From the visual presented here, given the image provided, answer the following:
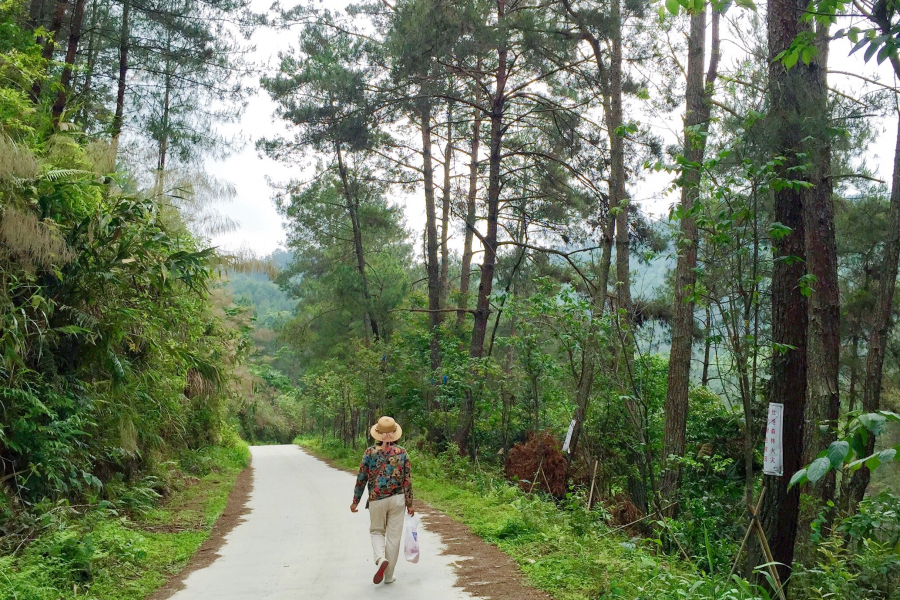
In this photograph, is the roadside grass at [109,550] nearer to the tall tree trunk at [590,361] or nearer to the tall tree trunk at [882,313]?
the tall tree trunk at [590,361]

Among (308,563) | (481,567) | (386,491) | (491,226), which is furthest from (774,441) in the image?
(491,226)

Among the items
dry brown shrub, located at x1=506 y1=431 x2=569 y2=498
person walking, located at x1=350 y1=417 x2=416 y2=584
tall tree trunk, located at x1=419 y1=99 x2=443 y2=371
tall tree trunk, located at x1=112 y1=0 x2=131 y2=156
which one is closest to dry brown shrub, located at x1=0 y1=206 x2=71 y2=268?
person walking, located at x1=350 y1=417 x2=416 y2=584

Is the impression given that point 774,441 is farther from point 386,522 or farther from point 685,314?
point 685,314

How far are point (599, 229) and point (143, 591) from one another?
1321 cm

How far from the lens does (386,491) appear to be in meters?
7.23

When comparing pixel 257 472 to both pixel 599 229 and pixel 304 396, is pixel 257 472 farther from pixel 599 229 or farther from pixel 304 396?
pixel 304 396

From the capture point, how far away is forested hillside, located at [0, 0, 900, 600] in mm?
6637

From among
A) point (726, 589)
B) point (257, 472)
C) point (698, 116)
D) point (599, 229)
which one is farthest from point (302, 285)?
point (726, 589)

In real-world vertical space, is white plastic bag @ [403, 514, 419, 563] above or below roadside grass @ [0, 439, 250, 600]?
above

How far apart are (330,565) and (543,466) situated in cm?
691

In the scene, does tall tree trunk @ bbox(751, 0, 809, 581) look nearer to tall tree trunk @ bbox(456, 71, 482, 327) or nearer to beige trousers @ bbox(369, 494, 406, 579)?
beige trousers @ bbox(369, 494, 406, 579)

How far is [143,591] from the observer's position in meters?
6.80

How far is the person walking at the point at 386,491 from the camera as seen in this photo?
23.3ft

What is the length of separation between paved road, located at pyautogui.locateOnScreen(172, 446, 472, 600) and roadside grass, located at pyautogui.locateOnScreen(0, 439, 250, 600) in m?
0.50
